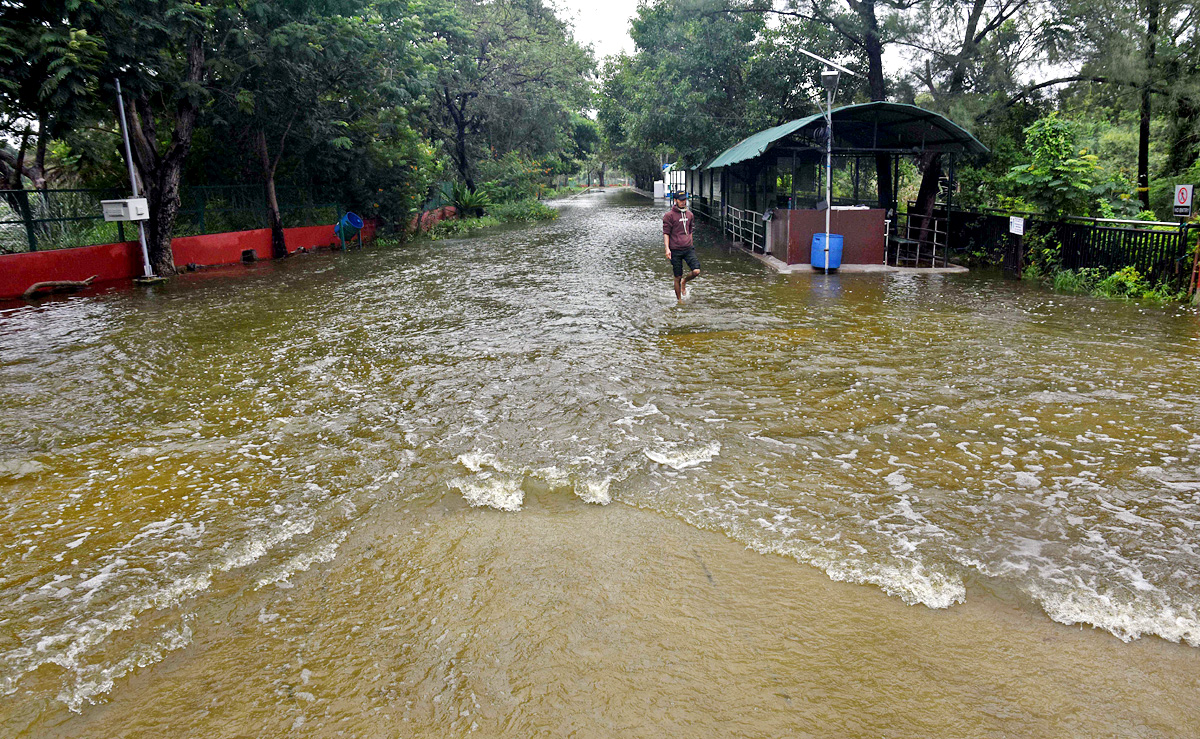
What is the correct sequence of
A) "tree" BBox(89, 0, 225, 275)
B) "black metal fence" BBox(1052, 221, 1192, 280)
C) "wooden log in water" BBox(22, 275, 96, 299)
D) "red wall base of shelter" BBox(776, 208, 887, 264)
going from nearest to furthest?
"black metal fence" BBox(1052, 221, 1192, 280)
"tree" BBox(89, 0, 225, 275)
"wooden log in water" BBox(22, 275, 96, 299)
"red wall base of shelter" BBox(776, 208, 887, 264)

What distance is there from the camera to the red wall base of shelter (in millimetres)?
16438

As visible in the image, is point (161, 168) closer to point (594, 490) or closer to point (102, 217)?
point (102, 217)

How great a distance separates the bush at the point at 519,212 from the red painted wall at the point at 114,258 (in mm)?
14627

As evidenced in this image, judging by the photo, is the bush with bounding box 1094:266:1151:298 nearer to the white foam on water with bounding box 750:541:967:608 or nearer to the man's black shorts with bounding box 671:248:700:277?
the man's black shorts with bounding box 671:248:700:277

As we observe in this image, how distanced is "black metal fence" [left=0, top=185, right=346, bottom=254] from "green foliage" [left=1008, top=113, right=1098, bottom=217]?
18.7 meters

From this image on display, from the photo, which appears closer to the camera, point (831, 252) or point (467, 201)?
point (831, 252)

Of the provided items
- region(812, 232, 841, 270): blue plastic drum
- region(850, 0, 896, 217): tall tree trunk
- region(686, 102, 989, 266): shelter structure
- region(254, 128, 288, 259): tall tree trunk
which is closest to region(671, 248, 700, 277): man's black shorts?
region(686, 102, 989, 266): shelter structure

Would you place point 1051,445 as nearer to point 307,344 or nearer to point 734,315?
→ point 734,315

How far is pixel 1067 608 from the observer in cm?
373

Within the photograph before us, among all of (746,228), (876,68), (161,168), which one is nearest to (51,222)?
(161,168)

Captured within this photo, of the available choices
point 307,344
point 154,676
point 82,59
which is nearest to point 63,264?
point 82,59

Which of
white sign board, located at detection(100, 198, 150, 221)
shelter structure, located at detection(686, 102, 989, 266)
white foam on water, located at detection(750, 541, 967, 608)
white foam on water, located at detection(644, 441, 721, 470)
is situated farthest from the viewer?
shelter structure, located at detection(686, 102, 989, 266)

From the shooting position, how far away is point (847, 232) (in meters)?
16.6

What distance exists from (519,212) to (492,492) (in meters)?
33.8
